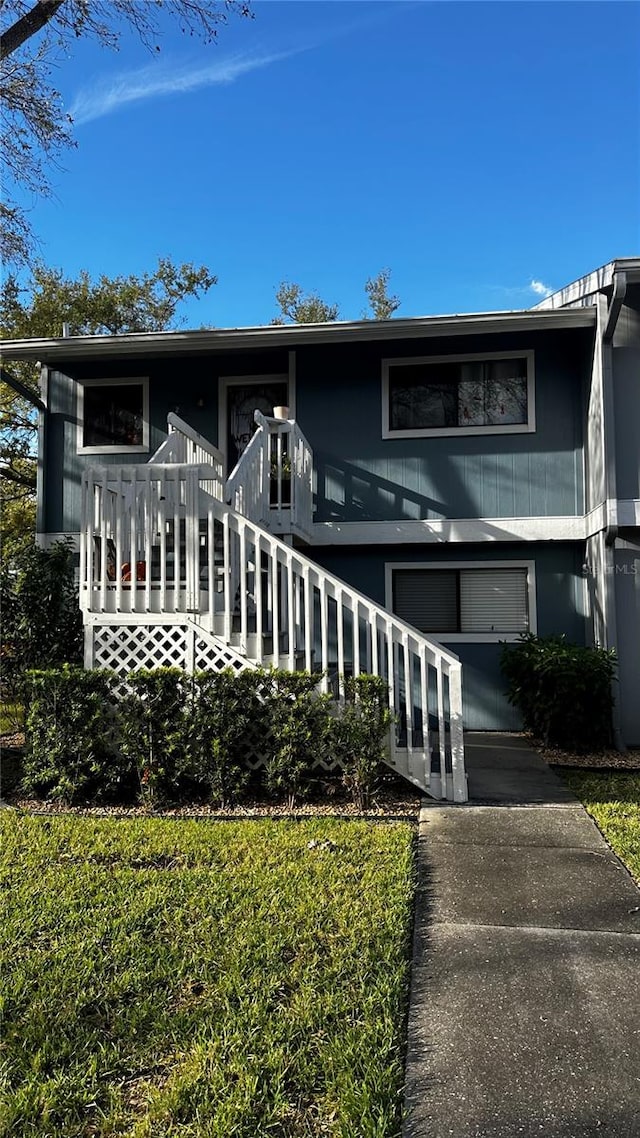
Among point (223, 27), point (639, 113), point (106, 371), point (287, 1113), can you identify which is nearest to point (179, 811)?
point (287, 1113)

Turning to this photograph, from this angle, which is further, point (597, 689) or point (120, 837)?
point (597, 689)

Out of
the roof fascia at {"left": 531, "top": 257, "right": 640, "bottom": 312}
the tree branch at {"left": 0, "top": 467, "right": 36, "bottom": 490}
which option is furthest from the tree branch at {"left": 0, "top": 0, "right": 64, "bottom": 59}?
the tree branch at {"left": 0, "top": 467, "right": 36, "bottom": 490}

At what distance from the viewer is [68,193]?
9758 mm

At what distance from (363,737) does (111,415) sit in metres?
6.86

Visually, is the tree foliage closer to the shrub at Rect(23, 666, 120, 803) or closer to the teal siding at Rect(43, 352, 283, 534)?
the teal siding at Rect(43, 352, 283, 534)

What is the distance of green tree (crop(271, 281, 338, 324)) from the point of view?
76.9 ft

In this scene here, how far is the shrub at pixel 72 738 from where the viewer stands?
5555 millimetres

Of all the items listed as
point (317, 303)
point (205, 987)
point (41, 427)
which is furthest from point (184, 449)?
point (317, 303)

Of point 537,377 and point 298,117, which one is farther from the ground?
point 298,117

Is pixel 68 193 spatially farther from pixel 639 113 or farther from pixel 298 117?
pixel 639 113

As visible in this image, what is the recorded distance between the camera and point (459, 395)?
29.5 feet

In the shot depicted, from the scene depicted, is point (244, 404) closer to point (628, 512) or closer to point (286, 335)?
point (286, 335)

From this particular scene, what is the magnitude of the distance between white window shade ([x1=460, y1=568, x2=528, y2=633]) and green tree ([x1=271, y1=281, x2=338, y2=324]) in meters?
17.1

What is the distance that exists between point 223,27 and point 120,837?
9682mm
